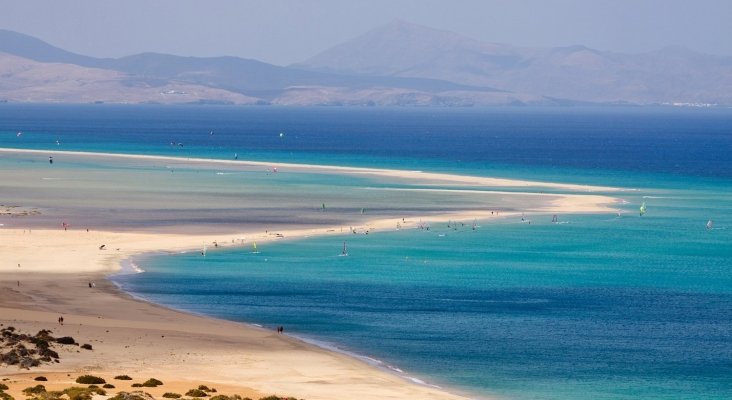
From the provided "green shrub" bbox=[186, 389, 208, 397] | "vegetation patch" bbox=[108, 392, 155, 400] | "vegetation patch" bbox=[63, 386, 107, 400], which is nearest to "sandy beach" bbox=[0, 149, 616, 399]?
"green shrub" bbox=[186, 389, 208, 397]

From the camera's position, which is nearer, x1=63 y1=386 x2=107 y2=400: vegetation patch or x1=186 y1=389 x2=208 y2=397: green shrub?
x1=63 y1=386 x2=107 y2=400: vegetation patch

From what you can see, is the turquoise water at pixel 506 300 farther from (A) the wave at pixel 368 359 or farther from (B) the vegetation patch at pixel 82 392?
(B) the vegetation patch at pixel 82 392

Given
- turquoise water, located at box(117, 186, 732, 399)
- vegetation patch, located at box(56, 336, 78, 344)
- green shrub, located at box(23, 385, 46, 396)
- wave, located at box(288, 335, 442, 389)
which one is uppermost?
turquoise water, located at box(117, 186, 732, 399)

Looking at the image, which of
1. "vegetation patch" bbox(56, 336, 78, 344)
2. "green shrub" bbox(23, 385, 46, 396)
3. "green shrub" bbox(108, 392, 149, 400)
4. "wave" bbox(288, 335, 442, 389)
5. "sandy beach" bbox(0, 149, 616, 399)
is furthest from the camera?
"vegetation patch" bbox(56, 336, 78, 344)

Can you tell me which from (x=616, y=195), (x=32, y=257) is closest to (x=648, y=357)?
(x=32, y=257)

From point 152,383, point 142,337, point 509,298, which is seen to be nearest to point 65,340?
point 142,337

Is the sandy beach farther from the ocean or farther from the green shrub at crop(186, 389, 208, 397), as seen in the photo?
the ocean

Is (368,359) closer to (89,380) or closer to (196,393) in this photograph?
(196,393)

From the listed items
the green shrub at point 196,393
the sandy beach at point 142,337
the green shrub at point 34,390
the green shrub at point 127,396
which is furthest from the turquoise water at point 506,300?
the green shrub at point 34,390
